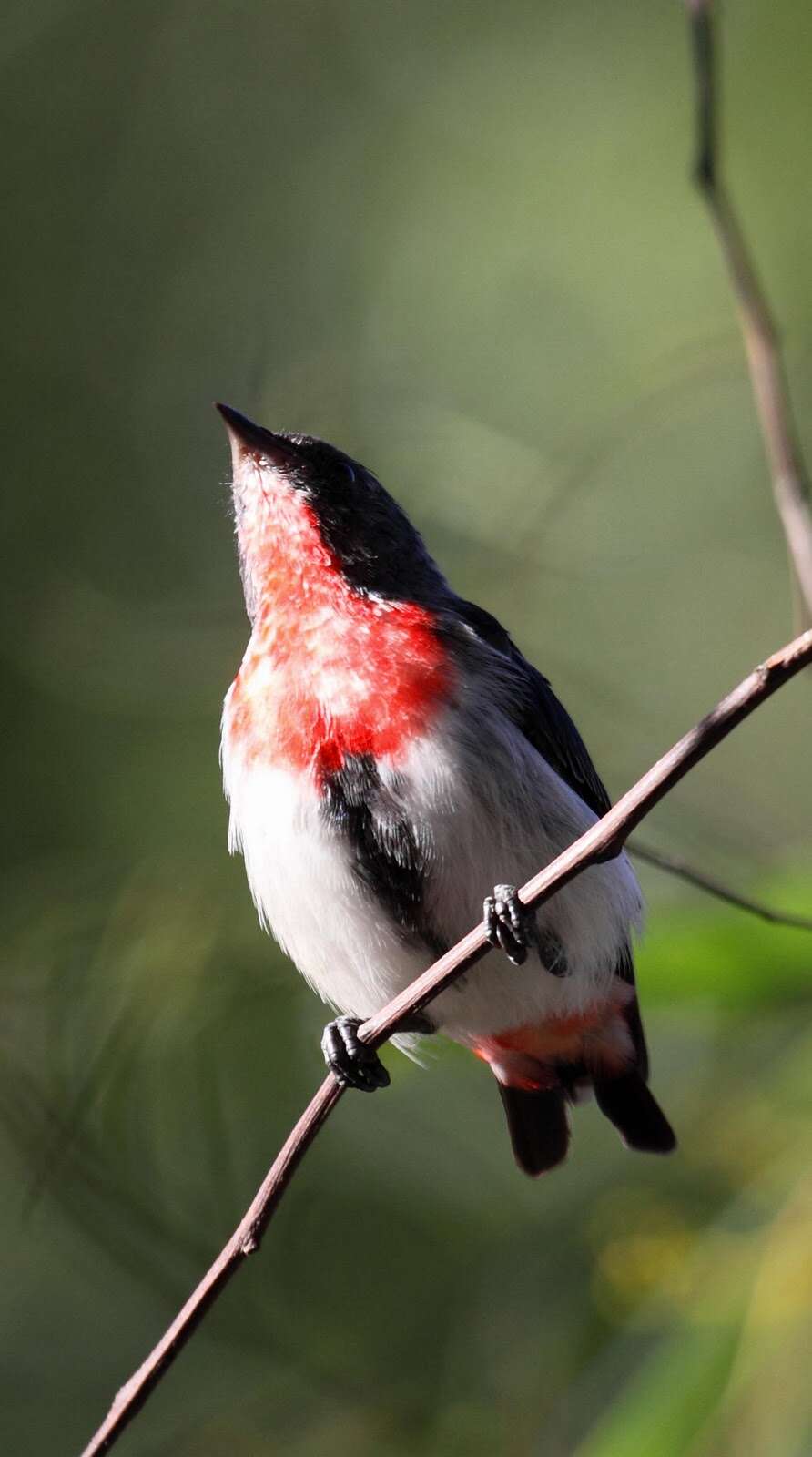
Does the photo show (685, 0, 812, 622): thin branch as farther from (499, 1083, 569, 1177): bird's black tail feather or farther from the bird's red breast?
(499, 1083, 569, 1177): bird's black tail feather

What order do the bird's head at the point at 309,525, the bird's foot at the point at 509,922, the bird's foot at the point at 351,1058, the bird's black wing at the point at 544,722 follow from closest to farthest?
the bird's foot at the point at 509,922 → the bird's foot at the point at 351,1058 → the bird's black wing at the point at 544,722 → the bird's head at the point at 309,525

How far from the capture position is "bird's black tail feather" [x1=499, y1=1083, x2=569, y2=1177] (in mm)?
3965

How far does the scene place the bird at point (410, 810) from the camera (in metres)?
3.35

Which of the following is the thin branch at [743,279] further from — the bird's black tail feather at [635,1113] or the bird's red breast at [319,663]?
the bird's black tail feather at [635,1113]

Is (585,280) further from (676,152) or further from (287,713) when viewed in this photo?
(287,713)

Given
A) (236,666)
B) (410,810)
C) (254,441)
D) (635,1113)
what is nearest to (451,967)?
(410,810)

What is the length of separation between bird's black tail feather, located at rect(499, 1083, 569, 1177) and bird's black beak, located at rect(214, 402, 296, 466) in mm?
1784

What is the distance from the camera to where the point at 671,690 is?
7.98m

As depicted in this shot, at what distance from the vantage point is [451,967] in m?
2.45

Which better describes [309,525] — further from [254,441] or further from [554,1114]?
[554,1114]

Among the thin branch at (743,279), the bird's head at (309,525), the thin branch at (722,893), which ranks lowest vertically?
the thin branch at (722,893)

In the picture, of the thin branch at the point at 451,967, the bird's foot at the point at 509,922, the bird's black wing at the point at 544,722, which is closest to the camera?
the thin branch at the point at 451,967

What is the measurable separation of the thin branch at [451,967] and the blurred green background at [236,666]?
109 cm

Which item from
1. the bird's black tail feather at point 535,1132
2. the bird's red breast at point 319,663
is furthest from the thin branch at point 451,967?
the bird's black tail feather at point 535,1132
